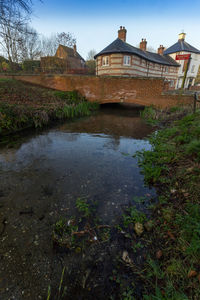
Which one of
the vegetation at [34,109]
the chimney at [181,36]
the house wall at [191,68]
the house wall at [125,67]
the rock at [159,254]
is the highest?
the chimney at [181,36]

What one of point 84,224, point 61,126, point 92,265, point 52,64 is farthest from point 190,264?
point 52,64

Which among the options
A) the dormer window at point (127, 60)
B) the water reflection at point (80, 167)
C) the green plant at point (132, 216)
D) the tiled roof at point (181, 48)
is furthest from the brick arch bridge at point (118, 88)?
the tiled roof at point (181, 48)

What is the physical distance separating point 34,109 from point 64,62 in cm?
1807

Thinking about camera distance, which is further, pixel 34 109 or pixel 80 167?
pixel 34 109

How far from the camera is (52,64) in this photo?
2155 cm

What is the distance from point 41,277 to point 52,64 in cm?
2551

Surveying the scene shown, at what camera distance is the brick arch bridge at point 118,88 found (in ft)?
35.2

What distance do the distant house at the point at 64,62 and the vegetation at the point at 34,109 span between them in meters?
9.87

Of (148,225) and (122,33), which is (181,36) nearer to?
(122,33)

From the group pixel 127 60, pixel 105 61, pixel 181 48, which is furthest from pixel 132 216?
pixel 181 48

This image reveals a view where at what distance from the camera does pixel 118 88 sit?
1177 centimetres

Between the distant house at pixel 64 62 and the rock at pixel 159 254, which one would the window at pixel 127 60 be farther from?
the rock at pixel 159 254

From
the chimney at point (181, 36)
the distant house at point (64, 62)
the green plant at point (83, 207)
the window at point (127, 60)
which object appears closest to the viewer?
the green plant at point (83, 207)

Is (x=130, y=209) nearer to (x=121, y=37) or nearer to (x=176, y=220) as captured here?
(x=176, y=220)
